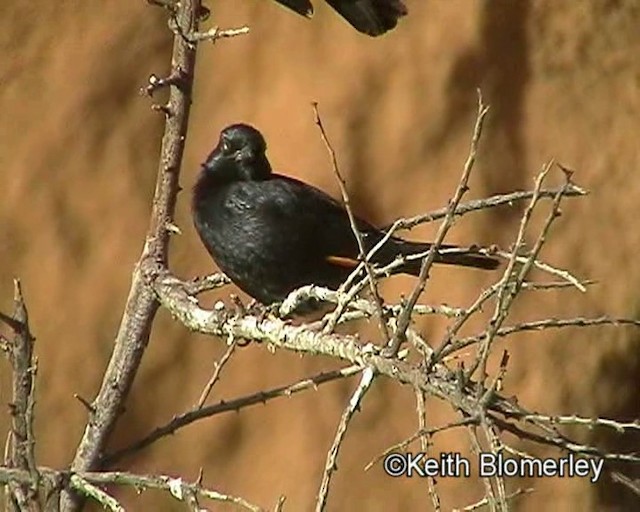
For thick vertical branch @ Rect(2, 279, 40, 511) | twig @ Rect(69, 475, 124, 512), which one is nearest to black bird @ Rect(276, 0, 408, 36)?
thick vertical branch @ Rect(2, 279, 40, 511)

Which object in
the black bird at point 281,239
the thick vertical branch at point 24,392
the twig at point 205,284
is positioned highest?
the black bird at point 281,239

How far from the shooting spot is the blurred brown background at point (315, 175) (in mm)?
2131

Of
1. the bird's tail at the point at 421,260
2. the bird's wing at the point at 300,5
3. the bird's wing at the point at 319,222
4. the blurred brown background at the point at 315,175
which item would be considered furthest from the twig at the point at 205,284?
the blurred brown background at the point at 315,175

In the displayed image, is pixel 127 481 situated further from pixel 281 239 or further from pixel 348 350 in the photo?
pixel 281 239

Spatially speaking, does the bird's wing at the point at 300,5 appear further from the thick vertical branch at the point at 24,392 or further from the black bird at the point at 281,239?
the thick vertical branch at the point at 24,392

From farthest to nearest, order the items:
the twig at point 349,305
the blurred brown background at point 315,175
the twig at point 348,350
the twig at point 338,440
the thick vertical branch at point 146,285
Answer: the blurred brown background at point 315,175 → the thick vertical branch at point 146,285 → the twig at point 349,305 → the twig at point 338,440 → the twig at point 348,350

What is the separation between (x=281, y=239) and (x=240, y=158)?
0.54 ft

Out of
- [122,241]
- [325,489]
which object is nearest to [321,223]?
[325,489]

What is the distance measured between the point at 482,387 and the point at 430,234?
144cm

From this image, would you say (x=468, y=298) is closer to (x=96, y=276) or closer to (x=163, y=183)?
(x=96, y=276)

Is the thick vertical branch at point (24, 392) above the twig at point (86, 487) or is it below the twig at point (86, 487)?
above

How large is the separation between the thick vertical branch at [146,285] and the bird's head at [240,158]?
0.14 m

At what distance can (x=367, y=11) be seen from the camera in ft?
4.64

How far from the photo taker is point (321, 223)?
4.85 ft
